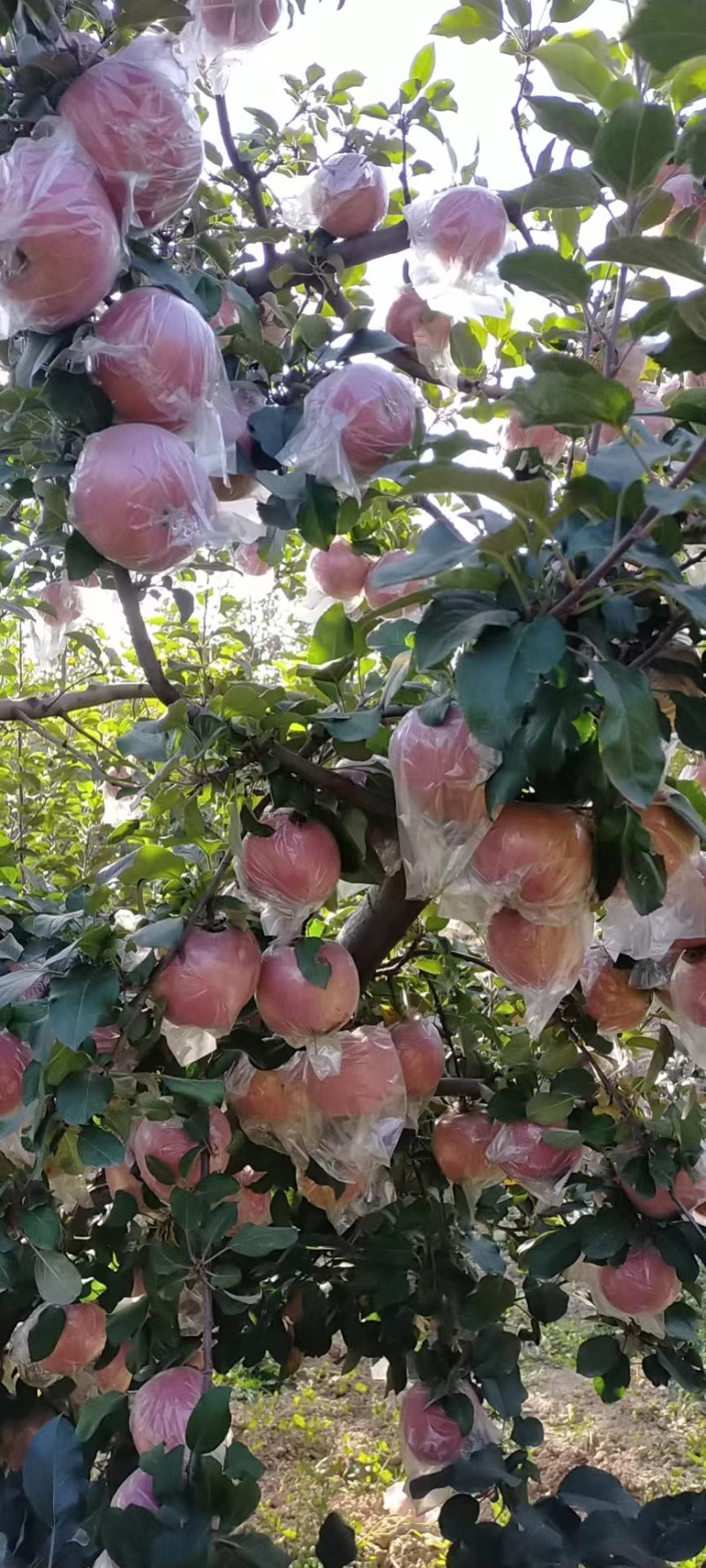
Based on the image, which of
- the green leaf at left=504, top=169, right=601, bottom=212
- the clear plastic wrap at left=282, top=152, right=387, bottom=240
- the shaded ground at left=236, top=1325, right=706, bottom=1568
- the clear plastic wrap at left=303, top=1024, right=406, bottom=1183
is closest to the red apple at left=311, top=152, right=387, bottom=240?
the clear plastic wrap at left=282, top=152, right=387, bottom=240

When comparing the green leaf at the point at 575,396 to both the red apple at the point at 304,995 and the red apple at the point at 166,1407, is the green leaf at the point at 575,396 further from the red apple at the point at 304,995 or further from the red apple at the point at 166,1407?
the red apple at the point at 166,1407

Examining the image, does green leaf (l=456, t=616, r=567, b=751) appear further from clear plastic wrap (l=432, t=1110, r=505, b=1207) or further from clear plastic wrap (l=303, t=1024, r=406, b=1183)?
clear plastic wrap (l=432, t=1110, r=505, b=1207)

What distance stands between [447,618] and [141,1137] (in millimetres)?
705

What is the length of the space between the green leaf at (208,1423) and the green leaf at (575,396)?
739 mm

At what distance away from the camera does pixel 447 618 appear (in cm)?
60

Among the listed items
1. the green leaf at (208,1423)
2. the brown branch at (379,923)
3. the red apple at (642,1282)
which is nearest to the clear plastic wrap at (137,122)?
the brown branch at (379,923)

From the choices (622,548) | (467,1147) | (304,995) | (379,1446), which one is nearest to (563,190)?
(622,548)

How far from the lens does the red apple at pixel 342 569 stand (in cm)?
122

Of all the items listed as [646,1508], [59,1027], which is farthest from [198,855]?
[646,1508]

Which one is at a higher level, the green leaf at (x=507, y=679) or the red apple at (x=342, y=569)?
the green leaf at (x=507, y=679)

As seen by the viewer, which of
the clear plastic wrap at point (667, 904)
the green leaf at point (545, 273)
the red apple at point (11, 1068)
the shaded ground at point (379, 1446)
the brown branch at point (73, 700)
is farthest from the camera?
the shaded ground at point (379, 1446)

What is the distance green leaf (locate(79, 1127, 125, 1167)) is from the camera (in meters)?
0.92

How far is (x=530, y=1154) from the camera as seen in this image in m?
1.13

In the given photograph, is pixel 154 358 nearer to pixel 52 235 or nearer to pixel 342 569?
pixel 52 235
